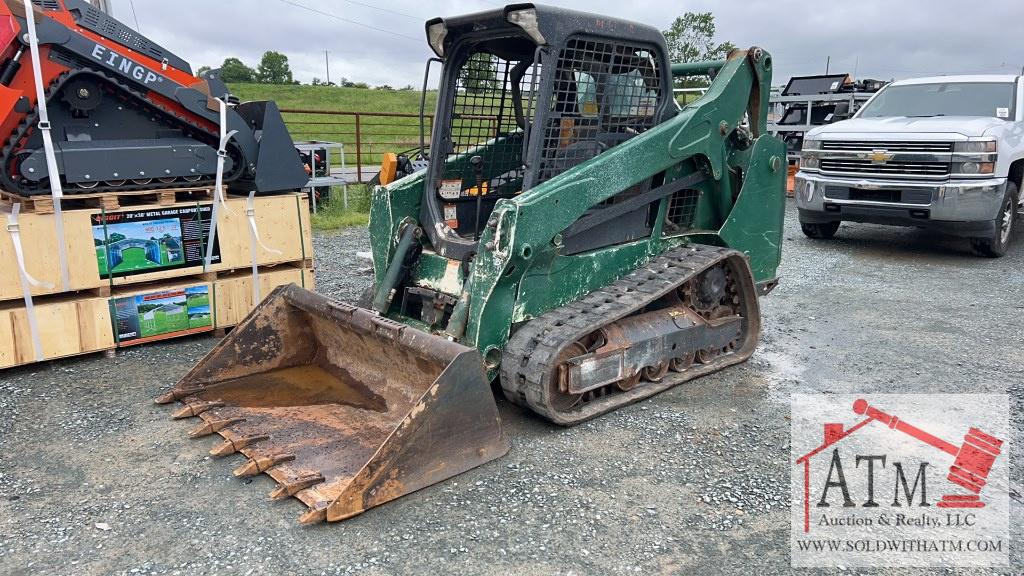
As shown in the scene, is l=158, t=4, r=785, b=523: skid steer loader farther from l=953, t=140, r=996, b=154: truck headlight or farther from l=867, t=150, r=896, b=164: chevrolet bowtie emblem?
l=953, t=140, r=996, b=154: truck headlight

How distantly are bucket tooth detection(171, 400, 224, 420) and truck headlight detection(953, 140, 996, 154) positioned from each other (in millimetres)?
7928

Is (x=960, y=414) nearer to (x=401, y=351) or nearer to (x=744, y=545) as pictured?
(x=744, y=545)

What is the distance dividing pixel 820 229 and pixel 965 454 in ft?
22.9

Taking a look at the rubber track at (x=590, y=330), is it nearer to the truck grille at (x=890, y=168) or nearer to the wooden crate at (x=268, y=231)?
the wooden crate at (x=268, y=231)

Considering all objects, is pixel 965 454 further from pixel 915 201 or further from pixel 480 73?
pixel 915 201

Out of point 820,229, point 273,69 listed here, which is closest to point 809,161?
point 820,229

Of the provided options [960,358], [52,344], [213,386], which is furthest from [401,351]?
[960,358]

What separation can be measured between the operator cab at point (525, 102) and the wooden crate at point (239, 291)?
1.69 m

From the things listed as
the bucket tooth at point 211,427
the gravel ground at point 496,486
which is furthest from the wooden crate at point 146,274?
the bucket tooth at point 211,427

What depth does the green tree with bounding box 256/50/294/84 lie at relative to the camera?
60.5 metres

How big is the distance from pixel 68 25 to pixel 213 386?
2.89 metres

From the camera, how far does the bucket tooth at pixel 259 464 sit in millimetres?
3543

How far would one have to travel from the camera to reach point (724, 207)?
5480 millimetres

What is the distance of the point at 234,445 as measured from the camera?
12.5 feet
